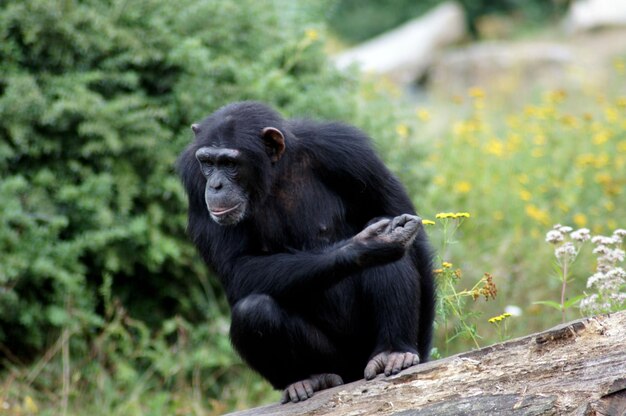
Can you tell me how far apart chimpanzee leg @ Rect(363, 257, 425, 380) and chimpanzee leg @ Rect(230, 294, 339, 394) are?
1.17ft

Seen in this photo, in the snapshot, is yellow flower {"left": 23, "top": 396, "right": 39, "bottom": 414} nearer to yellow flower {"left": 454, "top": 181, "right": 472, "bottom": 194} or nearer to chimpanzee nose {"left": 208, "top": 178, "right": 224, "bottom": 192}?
chimpanzee nose {"left": 208, "top": 178, "right": 224, "bottom": 192}

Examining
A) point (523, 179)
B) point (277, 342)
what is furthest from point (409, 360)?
point (523, 179)

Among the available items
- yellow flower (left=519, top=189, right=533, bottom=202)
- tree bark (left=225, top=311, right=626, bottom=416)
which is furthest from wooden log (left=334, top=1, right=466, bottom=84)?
tree bark (left=225, top=311, right=626, bottom=416)

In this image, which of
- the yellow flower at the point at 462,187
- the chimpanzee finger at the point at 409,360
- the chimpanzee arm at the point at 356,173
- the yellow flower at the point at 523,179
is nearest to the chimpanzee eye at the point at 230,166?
Result: the chimpanzee arm at the point at 356,173

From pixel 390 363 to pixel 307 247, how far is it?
105 centimetres

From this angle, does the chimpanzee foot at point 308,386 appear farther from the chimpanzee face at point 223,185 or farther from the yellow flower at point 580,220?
the yellow flower at point 580,220

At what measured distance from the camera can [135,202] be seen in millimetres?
8258

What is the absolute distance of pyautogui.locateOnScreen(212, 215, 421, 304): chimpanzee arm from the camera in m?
5.02

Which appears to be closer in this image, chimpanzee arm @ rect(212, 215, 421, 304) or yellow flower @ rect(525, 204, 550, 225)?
chimpanzee arm @ rect(212, 215, 421, 304)

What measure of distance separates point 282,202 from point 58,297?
10.0 feet

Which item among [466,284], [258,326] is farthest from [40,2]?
[466,284]

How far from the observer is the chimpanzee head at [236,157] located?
541cm

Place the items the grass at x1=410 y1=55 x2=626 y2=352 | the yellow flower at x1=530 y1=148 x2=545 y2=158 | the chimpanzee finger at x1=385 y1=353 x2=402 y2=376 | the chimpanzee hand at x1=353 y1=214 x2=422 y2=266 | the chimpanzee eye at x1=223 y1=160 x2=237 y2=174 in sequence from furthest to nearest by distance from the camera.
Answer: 1. the yellow flower at x1=530 y1=148 x2=545 y2=158
2. the grass at x1=410 y1=55 x2=626 y2=352
3. the chimpanzee eye at x1=223 y1=160 x2=237 y2=174
4. the chimpanzee hand at x1=353 y1=214 x2=422 y2=266
5. the chimpanzee finger at x1=385 y1=353 x2=402 y2=376

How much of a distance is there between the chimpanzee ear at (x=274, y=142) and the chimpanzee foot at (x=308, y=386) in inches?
54.8
